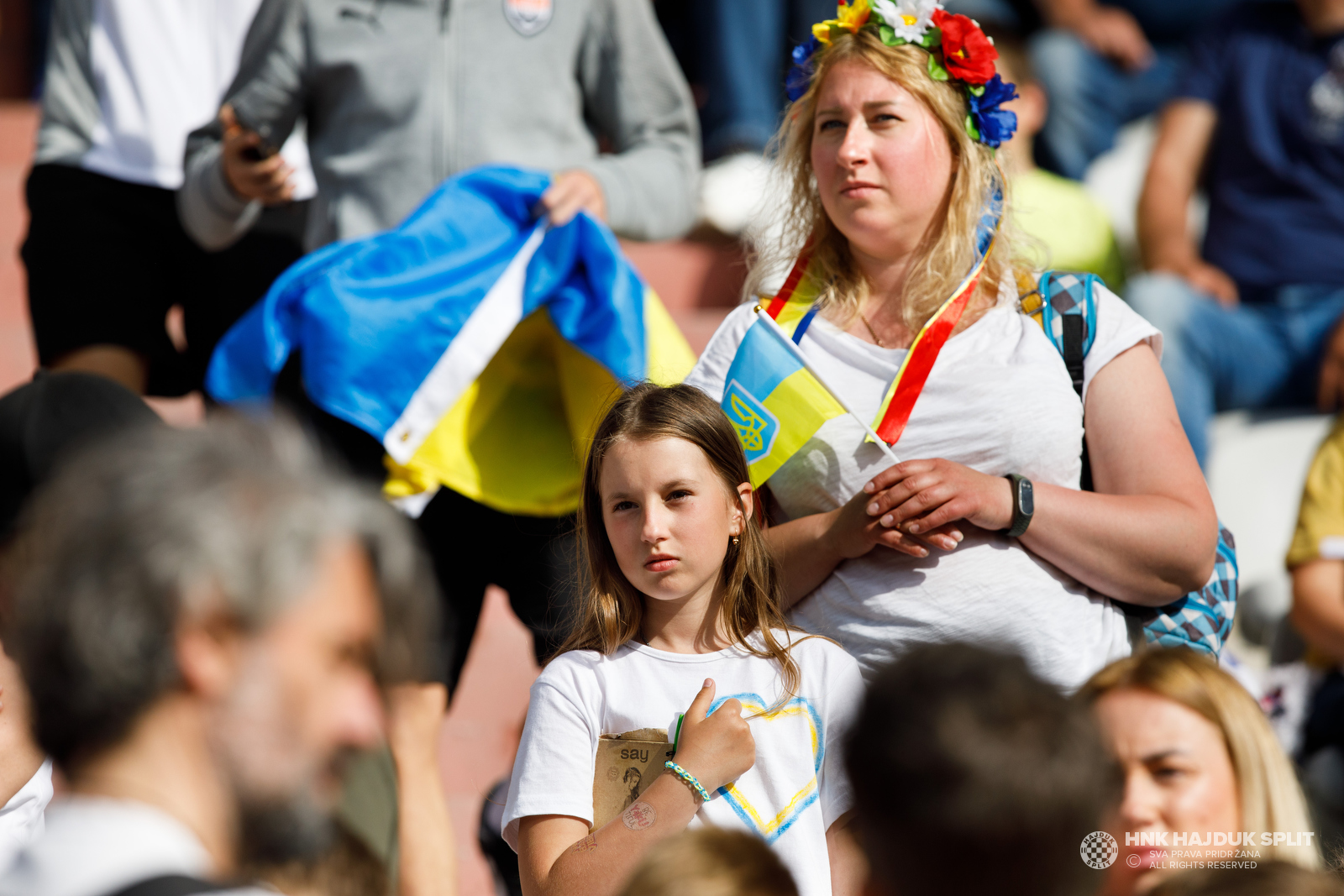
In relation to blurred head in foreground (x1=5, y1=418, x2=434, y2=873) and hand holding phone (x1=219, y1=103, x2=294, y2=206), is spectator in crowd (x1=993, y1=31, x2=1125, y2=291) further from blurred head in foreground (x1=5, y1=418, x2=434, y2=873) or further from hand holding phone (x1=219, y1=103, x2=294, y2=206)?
blurred head in foreground (x1=5, y1=418, x2=434, y2=873)

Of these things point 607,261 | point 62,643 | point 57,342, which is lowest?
point 57,342

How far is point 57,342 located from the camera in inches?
116

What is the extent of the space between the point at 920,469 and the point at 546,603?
2.93ft

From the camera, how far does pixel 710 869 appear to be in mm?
1271

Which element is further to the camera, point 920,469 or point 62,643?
point 920,469

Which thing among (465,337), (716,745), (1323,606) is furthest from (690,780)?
(1323,606)

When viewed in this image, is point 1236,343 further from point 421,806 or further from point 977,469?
point 421,806

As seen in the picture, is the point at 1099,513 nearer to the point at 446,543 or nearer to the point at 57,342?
the point at 446,543

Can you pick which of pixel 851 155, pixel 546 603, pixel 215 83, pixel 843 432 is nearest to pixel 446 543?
pixel 546 603

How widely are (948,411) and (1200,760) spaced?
27.6 inches

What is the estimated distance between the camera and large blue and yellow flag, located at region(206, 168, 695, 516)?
98.1 inches

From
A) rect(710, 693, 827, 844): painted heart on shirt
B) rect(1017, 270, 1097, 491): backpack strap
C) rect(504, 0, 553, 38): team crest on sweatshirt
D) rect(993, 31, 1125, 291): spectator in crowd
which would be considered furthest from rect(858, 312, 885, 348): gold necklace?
rect(993, 31, 1125, 291): spectator in crowd

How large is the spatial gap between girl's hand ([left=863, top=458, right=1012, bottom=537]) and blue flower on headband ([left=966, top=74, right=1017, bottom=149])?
0.65 meters

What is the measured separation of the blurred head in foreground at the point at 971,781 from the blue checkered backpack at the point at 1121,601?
105 centimetres
